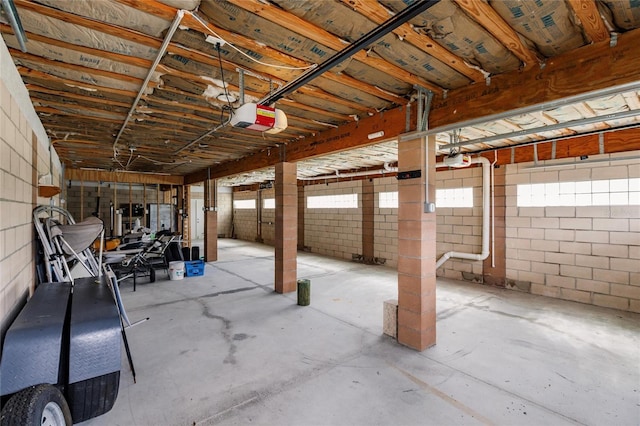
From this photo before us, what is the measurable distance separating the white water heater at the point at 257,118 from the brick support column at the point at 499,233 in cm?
478

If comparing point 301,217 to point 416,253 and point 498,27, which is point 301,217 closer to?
point 416,253

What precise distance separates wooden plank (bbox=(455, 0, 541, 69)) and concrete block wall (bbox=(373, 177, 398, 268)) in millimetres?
5161

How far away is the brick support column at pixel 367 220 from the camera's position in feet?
26.1

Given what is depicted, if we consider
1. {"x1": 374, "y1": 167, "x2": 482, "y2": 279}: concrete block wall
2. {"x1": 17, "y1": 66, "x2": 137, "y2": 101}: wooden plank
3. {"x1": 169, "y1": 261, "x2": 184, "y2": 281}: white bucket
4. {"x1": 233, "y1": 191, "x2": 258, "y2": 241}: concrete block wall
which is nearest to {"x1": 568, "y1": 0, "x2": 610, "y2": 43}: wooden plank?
{"x1": 17, "y1": 66, "x2": 137, "y2": 101}: wooden plank

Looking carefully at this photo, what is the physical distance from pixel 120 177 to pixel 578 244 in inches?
401

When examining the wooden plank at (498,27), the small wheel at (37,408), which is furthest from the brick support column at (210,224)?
the wooden plank at (498,27)

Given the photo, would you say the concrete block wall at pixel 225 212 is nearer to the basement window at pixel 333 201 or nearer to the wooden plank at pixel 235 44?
the basement window at pixel 333 201

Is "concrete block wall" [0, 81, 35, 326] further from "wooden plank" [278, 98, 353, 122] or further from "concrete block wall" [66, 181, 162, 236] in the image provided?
"concrete block wall" [66, 181, 162, 236]

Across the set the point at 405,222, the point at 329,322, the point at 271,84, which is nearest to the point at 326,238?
the point at 329,322

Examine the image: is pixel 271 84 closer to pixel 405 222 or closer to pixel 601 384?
pixel 405 222

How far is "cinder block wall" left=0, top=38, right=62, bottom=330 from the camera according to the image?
178 cm

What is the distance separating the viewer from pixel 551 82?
7.31ft

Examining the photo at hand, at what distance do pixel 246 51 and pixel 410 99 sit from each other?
67.7 inches

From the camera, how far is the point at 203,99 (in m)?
3.11
